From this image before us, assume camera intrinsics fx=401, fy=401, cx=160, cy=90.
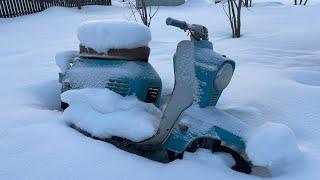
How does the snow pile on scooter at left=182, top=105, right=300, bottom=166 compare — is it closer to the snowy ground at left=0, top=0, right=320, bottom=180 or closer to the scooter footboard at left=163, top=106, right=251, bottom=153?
the scooter footboard at left=163, top=106, right=251, bottom=153

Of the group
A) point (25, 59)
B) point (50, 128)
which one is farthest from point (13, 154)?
point (25, 59)

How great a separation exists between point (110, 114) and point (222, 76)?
0.80 m

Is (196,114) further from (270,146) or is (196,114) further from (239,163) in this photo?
(270,146)

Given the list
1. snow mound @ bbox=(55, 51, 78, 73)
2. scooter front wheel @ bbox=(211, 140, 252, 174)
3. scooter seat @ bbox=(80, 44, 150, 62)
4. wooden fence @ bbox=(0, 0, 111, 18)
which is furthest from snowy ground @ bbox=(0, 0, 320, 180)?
wooden fence @ bbox=(0, 0, 111, 18)

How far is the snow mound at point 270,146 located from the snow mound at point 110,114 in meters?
0.66

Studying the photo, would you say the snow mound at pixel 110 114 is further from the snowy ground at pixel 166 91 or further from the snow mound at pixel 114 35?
the snow mound at pixel 114 35

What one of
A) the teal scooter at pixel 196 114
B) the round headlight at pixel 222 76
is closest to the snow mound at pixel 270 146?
the teal scooter at pixel 196 114

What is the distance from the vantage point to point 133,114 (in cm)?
265

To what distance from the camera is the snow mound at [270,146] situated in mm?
2123

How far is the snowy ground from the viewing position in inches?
84.9

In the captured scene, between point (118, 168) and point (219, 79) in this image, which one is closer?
point (118, 168)

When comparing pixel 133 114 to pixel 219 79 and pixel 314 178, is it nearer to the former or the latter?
pixel 219 79

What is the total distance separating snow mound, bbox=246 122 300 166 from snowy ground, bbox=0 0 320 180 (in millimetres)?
92

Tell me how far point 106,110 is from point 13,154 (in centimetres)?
70
